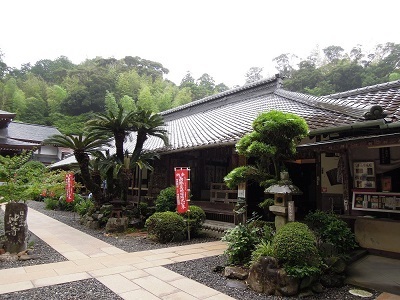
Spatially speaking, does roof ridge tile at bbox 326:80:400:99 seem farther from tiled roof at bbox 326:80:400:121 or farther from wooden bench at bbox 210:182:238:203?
wooden bench at bbox 210:182:238:203

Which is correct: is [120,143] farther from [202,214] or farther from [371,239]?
[371,239]

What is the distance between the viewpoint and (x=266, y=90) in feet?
48.4

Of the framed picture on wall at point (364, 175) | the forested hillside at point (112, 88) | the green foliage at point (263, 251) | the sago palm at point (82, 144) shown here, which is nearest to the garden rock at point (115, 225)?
the sago palm at point (82, 144)

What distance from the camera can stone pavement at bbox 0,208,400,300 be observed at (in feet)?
15.1

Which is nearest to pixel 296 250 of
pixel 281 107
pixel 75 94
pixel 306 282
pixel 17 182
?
pixel 306 282

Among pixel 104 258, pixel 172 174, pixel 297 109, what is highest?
pixel 297 109

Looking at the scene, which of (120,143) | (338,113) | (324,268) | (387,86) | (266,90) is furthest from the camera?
(266,90)

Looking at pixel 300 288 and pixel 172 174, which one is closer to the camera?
pixel 300 288

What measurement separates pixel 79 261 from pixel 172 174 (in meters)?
6.20

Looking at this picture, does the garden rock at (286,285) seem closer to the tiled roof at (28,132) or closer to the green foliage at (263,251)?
the green foliage at (263,251)

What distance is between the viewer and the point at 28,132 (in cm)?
3469

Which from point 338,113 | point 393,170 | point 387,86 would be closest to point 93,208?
point 338,113

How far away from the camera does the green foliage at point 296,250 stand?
4.58 metres

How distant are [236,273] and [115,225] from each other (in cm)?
A: 592
